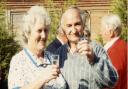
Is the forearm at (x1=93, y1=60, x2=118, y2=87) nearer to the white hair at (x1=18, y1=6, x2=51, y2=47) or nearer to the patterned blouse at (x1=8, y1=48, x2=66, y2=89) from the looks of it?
the patterned blouse at (x1=8, y1=48, x2=66, y2=89)

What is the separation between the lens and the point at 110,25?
5.93m

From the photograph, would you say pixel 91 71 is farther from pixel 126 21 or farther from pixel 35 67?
pixel 126 21

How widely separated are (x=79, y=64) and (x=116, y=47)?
6.21ft

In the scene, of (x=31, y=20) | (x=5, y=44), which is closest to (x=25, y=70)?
(x=31, y=20)

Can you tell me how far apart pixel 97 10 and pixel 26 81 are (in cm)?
1114

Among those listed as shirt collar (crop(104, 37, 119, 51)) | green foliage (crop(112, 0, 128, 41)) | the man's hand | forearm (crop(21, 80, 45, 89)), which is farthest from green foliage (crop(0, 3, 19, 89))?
the man's hand

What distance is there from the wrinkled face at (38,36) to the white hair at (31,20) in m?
0.03

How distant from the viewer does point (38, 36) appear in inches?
135

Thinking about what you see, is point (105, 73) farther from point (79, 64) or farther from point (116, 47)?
point (116, 47)

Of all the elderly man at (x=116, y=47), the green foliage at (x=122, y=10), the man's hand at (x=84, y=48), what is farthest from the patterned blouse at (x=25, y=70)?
the green foliage at (x=122, y=10)

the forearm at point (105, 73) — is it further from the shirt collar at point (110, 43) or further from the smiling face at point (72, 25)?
the shirt collar at point (110, 43)

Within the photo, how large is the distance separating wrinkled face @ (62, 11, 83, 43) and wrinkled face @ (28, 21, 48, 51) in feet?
0.93

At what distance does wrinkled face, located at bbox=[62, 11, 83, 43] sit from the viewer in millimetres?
3666

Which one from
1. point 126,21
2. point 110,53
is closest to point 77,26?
point 110,53
